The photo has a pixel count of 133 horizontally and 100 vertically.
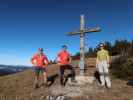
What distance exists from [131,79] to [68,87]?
396cm

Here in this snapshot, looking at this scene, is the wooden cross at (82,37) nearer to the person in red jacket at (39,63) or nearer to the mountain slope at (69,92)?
the mountain slope at (69,92)

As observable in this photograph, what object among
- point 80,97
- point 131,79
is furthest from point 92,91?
point 131,79

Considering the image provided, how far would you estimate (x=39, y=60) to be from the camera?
14258 millimetres

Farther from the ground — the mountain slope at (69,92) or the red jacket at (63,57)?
the red jacket at (63,57)

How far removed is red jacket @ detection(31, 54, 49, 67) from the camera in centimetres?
1426

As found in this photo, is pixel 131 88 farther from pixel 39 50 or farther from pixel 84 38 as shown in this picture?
pixel 39 50

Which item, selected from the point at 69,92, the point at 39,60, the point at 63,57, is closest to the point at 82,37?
the point at 63,57

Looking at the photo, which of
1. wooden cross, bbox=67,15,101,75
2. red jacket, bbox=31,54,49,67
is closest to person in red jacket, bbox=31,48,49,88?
red jacket, bbox=31,54,49,67

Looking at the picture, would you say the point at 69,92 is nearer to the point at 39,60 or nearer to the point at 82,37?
the point at 39,60

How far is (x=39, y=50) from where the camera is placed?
47.5 ft

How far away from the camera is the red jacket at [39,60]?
14259 millimetres

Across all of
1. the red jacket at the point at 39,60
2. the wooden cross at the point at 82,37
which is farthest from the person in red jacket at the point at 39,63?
the wooden cross at the point at 82,37

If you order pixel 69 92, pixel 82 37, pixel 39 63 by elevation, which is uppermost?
pixel 82 37

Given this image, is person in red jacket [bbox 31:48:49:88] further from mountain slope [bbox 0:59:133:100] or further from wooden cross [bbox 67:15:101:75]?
wooden cross [bbox 67:15:101:75]
